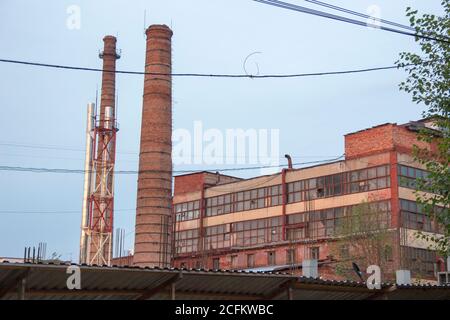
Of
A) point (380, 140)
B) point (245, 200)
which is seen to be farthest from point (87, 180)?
point (380, 140)

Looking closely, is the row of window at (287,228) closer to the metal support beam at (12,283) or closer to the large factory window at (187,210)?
the large factory window at (187,210)

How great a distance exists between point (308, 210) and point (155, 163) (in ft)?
46.6

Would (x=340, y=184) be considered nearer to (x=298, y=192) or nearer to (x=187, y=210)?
(x=298, y=192)

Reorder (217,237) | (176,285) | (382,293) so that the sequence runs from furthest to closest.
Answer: (217,237) < (382,293) < (176,285)

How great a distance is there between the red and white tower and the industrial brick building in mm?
5105

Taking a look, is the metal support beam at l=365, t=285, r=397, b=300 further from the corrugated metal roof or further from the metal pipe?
the metal pipe

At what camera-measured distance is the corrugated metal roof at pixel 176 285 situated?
11359mm

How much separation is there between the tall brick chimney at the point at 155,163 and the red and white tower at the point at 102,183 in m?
11.0

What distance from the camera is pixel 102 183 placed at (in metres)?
49.1

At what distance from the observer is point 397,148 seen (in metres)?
42.9

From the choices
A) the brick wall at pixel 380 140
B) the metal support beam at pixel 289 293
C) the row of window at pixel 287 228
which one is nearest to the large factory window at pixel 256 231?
the row of window at pixel 287 228

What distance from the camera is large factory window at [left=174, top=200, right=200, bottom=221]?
54.9 m
